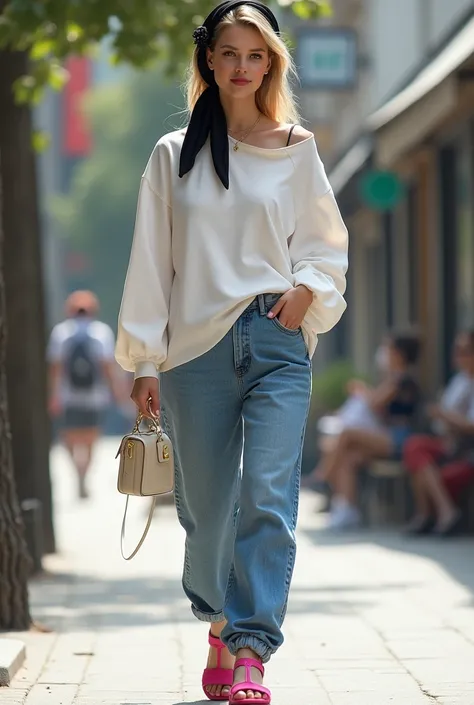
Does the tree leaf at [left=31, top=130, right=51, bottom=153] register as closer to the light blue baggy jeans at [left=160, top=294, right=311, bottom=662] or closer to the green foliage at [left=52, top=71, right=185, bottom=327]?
the light blue baggy jeans at [left=160, top=294, right=311, bottom=662]

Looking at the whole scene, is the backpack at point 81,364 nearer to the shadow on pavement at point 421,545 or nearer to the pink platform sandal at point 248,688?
the shadow on pavement at point 421,545

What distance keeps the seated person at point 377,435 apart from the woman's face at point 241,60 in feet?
26.8

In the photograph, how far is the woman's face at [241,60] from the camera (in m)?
4.83

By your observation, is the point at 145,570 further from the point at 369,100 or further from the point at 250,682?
the point at 369,100

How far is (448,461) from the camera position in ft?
38.8

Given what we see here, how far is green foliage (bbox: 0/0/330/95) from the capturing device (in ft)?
27.8

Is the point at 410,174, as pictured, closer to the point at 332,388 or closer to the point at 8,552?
the point at 332,388

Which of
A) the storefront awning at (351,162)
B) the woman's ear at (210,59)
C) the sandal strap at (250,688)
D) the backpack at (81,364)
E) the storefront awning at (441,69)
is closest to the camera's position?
the sandal strap at (250,688)

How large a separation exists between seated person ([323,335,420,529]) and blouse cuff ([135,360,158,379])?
8078mm

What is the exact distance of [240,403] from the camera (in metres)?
4.83

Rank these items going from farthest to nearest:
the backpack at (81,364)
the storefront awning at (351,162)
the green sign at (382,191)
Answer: the storefront awning at (351,162), the backpack at (81,364), the green sign at (382,191)

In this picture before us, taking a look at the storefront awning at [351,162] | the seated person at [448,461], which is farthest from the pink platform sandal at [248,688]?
the storefront awning at [351,162]

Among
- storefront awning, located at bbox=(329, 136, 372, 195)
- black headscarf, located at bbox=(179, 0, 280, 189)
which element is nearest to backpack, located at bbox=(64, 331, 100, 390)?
storefront awning, located at bbox=(329, 136, 372, 195)

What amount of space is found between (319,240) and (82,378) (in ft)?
39.0
